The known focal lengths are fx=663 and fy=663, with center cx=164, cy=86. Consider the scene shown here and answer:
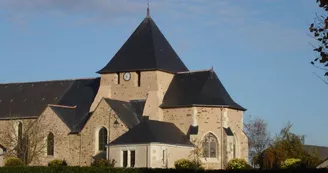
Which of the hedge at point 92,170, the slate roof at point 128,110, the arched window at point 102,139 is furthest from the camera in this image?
the arched window at point 102,139

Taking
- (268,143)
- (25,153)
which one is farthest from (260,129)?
(25,153)

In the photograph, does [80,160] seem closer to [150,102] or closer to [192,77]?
[150,102]

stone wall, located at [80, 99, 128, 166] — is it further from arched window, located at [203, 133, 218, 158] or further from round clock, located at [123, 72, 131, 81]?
arched window, located at [203, 133, 218, 158]

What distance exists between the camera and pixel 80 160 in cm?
4775

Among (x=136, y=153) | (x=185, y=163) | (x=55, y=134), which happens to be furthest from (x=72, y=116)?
(x=185, y=163)

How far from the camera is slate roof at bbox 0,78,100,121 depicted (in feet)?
168

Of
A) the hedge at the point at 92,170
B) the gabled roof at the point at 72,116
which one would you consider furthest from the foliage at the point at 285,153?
the hedge at the point at 92,170

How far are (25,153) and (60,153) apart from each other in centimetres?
270

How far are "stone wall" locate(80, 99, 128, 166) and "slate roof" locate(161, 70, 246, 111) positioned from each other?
13.1 ft

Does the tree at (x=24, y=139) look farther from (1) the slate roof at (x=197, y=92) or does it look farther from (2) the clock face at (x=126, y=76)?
(1) the slate roof at (x=197, y=92)

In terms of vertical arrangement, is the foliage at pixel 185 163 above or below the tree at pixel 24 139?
below

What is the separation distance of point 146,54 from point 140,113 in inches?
184

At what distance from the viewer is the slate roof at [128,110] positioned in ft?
151

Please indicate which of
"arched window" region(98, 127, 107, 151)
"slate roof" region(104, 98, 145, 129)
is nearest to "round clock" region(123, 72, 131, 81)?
"slate roof" region(104, 98, 145, 129)
